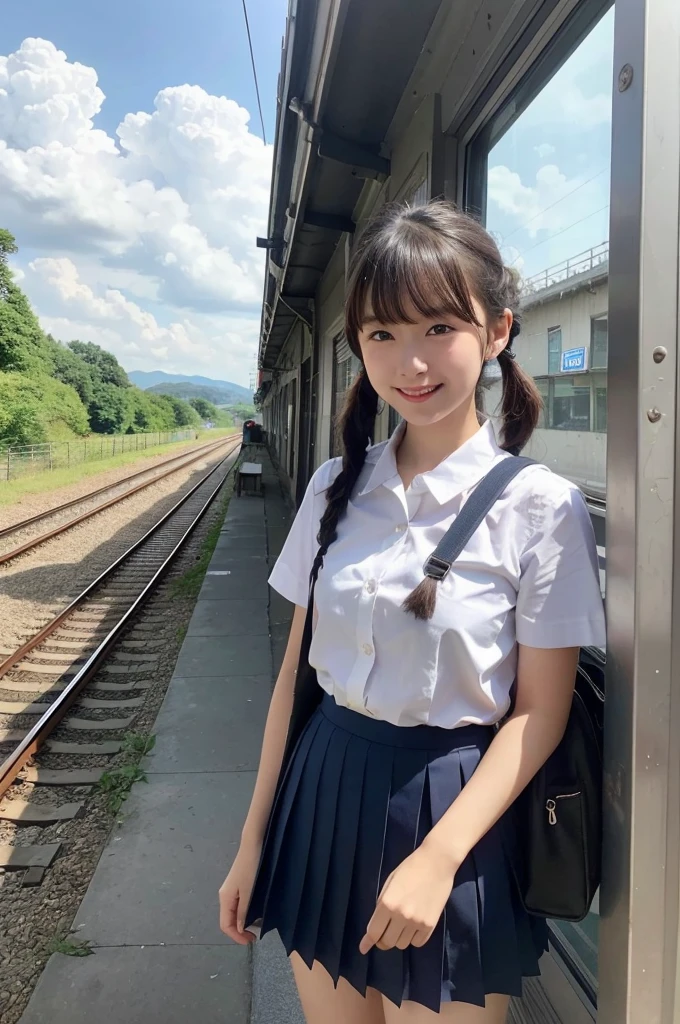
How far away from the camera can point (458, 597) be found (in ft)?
3.34

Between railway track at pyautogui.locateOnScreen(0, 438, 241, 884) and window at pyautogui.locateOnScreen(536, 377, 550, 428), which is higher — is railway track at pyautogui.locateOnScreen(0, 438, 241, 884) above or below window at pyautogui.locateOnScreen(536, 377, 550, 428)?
below

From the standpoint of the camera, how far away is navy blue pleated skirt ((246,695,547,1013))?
104cm

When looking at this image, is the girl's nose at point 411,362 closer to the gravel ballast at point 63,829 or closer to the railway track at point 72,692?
the gravel ballast at point 63,829

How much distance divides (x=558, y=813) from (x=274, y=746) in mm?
550

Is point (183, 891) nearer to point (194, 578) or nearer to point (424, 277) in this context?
point (424, 277)

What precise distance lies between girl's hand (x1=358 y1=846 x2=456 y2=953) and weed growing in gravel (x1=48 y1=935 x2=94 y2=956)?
2.12 metres

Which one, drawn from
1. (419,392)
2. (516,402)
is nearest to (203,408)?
(516,402)

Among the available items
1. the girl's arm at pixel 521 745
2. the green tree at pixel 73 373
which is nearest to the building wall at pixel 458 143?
the girl's arm at pixel 521 745

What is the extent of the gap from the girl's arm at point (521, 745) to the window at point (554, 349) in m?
1.03

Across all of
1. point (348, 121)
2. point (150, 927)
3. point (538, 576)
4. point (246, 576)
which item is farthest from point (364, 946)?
point (246, 576)

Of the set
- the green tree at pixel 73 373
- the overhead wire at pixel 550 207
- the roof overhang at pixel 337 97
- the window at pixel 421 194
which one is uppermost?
the green tree at pixel 73 373

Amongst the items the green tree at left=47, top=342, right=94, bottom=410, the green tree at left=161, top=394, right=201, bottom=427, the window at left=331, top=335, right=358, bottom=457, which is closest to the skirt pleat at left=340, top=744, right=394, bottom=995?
the window at left=331, top=335, right=358, bottom=457

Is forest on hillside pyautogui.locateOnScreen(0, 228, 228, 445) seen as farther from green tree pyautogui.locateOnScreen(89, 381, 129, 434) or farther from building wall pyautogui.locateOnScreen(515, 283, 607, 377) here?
building wall pyautogui.locateOnScreen(515, 283, 607, 377)

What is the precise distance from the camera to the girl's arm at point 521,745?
970 mm
